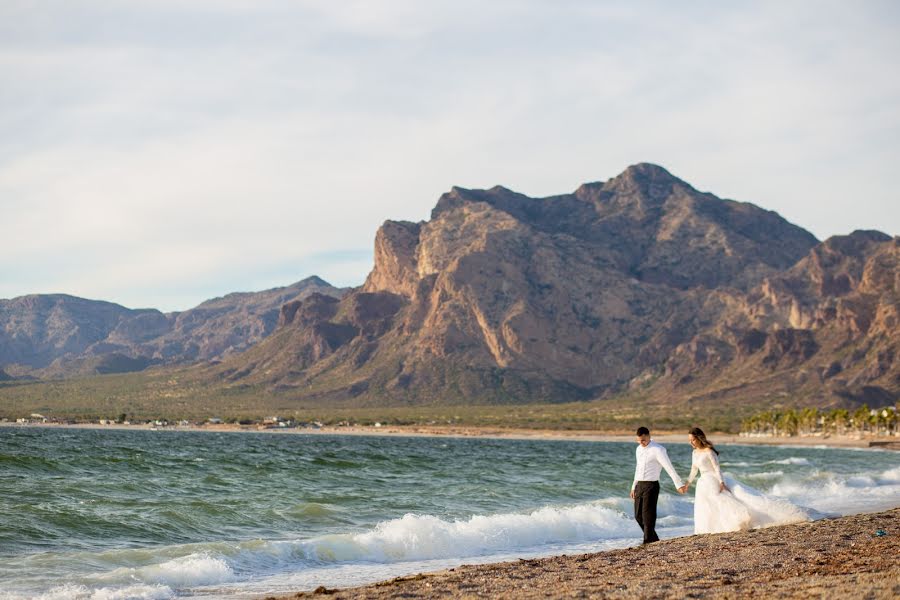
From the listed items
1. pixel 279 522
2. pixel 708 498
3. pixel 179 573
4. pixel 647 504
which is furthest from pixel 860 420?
pixel 179 573

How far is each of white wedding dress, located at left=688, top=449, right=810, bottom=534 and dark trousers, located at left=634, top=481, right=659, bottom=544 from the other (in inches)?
41.0

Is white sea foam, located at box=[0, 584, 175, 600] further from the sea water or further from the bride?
the bride

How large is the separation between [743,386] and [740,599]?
194513 mm

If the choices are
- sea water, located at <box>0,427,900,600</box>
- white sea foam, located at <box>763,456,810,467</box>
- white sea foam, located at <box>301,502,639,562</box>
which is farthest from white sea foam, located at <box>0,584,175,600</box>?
white sea foam, located at <box>763,456,810,467</box>

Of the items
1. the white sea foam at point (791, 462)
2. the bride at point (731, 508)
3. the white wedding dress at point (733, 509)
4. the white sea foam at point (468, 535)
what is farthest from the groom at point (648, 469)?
the white sea foam at point (791, 462)

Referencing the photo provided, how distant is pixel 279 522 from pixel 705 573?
14.4 meters

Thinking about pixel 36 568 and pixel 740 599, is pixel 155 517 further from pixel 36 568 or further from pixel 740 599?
pixel 740 599

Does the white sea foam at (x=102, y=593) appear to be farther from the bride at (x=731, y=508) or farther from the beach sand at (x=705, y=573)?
the bride at (x=731, y=508)

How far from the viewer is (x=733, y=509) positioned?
20.3 meters

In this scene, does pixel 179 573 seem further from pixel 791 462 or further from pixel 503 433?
pixel 503 433

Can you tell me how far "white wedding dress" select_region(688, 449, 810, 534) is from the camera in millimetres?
20297

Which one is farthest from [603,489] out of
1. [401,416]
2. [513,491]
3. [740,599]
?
[401,416]

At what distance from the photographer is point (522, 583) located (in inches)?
582

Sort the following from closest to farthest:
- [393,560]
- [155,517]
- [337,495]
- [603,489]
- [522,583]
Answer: [522,583]
[393,560]
[155,517]
[337,495]
[603,489]
